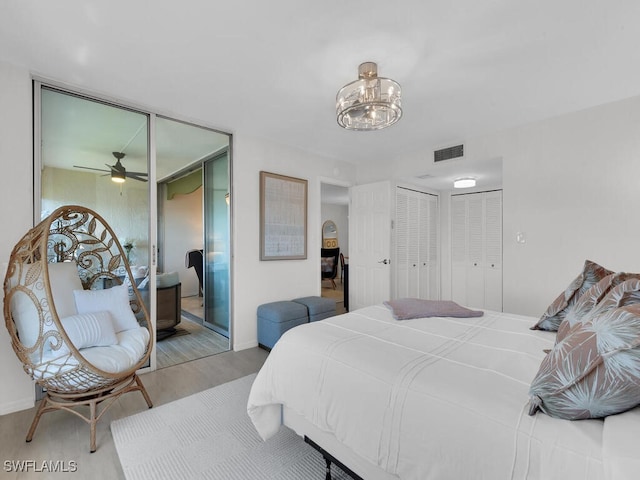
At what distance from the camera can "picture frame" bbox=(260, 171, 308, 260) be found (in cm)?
366

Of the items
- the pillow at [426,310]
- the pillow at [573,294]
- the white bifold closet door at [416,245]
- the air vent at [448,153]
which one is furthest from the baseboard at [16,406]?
the air vent at [448,153]

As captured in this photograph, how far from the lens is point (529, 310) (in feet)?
10.6

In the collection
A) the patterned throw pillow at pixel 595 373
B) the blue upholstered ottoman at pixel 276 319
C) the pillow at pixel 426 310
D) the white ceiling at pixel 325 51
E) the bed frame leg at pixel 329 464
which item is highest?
the white ceiling at pixel 325 51

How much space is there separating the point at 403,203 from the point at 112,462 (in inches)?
166

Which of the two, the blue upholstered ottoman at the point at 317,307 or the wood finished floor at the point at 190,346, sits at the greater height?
the blue upholstered ottoman at the point at 317,307

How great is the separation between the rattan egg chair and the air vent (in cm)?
363

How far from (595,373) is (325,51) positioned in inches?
82.7

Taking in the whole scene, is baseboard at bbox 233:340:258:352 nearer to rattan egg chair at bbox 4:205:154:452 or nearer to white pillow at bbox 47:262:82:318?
rattan egg chair at bbox 4:205:154:452

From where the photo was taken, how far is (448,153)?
3828 mm

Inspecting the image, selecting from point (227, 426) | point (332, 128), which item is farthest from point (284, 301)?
point (332, 128)

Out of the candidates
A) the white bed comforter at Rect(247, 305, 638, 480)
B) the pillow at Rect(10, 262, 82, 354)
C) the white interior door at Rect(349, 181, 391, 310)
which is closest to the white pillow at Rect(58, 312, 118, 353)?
the pillow at Rect(10, 262, 82, 354)

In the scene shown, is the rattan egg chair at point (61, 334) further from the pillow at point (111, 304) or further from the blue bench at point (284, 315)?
the blue bench at point (284, 315)

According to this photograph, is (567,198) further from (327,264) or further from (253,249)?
(327,264)

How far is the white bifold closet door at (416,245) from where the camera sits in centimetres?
458
